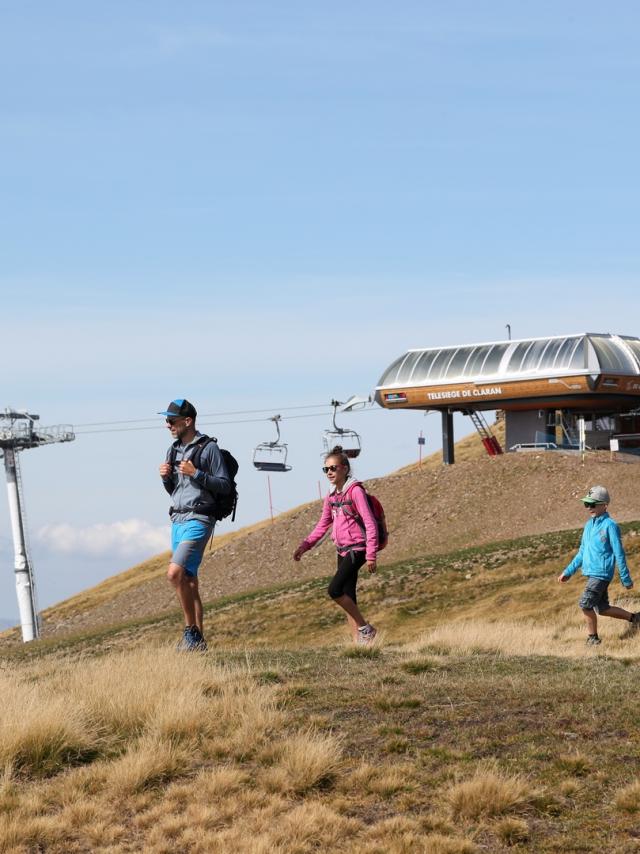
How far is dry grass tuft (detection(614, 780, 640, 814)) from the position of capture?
6.99 m

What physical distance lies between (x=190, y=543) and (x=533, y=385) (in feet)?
141

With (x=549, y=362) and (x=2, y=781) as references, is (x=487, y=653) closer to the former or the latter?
(x=2, y=781)

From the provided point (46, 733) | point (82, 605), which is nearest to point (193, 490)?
point (46, 733)

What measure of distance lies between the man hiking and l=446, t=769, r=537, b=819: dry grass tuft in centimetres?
503

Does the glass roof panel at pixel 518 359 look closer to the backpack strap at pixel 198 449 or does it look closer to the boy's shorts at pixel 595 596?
the boy's shorts at pixel 595 596

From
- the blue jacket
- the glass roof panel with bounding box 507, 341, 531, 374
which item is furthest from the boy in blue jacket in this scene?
the glass roof panel with bounding box 507, 341, 531, 374

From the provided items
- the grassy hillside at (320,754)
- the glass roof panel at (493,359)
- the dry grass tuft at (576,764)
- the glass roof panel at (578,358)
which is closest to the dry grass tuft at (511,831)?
the grassy hillside at (320,754)

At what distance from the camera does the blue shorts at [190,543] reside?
11.8m

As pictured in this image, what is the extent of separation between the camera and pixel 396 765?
25.1 feet

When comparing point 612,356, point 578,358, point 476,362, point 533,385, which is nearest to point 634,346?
point 612,356

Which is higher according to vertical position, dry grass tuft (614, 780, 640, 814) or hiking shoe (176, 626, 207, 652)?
hiking shoe (176, 626, 207, 652)

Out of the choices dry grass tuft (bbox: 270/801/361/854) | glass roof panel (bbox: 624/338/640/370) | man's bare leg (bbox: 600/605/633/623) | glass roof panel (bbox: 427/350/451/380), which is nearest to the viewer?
dry grass tuft (bbox: 270/801/361/854)

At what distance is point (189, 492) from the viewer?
39.3 feet

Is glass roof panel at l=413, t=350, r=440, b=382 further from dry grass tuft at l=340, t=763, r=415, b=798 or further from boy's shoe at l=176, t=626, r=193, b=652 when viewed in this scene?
dry grass tuft at l=340, t=763, r=415, b=798
